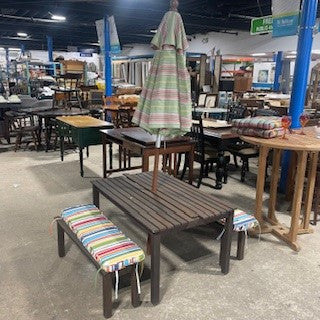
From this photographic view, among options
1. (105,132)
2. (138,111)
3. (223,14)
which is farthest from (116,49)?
(138,111)

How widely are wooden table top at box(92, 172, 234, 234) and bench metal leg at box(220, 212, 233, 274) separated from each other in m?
0.11

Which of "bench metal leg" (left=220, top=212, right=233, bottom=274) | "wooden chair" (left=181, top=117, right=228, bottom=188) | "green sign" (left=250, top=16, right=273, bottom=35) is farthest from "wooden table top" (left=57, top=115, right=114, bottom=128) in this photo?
"green sign" (left=250, top=16, right=273, bottom=35)

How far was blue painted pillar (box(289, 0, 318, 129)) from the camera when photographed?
3.61 meters

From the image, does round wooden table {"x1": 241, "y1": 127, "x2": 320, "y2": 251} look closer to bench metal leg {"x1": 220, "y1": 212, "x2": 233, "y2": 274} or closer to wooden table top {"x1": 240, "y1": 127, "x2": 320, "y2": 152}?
wooden table top {"x1": 240, "y1": 127, "x2": 320, "y2": 152}

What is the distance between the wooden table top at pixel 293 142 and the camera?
8.52 ft

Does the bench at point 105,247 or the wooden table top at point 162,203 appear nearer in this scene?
the bench at point 105,247

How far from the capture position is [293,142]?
274 centimetres

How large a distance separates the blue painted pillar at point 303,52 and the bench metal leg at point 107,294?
316cm

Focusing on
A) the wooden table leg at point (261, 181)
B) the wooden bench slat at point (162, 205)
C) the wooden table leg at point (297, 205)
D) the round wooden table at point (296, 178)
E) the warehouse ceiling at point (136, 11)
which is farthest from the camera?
the warehouse ceiling at point (136, 11)

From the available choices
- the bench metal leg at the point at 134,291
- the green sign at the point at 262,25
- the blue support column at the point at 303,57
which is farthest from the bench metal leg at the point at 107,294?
the green sign at the point at 262,25

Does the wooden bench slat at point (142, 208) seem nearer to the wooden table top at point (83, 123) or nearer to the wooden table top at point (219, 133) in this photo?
the wooden table top at point (219, 133)

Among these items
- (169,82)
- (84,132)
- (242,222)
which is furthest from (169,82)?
(84,132)

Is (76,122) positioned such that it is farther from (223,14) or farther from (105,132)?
(223,14)

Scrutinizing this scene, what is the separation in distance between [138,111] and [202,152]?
213 centimetres
